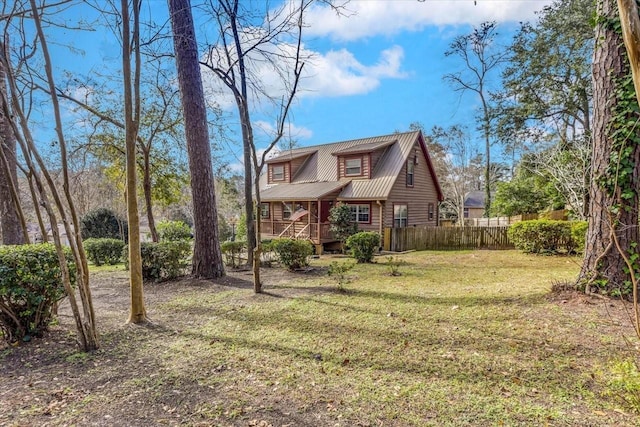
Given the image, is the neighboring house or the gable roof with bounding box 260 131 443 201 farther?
the neighboring house

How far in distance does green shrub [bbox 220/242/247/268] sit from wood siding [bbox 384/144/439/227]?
27.0 feet

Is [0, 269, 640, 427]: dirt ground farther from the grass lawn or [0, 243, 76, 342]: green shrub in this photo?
[0, 243, 76, 342]: green shrub

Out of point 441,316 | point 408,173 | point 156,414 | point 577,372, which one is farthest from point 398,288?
point 408,173

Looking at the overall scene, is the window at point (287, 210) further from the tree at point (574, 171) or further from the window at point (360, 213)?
the tree at point (574, 171)

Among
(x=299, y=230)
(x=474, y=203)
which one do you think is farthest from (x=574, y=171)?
(x=474, y=203)

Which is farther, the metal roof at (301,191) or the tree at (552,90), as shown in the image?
the metal roof at (301,191)

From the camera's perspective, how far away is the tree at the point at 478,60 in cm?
2247

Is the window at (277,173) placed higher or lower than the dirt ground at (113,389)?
higher

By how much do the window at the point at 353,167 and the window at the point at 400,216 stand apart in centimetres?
282

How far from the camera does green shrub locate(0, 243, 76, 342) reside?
3.50 metres

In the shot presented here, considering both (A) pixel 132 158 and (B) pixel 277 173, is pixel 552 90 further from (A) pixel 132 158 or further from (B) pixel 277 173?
(A) pixel 132 158

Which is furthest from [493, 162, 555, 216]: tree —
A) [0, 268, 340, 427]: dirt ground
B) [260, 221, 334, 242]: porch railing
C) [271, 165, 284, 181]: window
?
[0, 268, 340, 427]: dirt ground

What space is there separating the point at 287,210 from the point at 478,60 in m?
18.6

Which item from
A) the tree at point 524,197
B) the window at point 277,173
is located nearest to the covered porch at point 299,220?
the window at point 277,173
